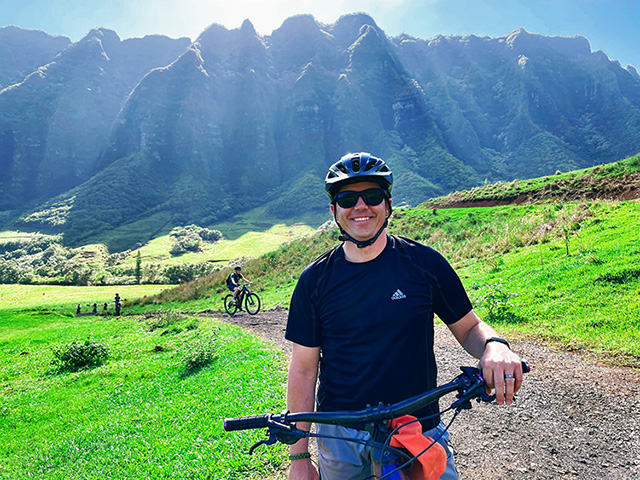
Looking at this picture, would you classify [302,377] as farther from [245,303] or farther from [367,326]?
[245,303]

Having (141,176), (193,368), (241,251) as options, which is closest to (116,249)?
(241,251)

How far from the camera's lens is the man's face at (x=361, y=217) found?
259 cm

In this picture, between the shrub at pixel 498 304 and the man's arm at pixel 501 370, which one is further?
the shrub at pixel 498 304

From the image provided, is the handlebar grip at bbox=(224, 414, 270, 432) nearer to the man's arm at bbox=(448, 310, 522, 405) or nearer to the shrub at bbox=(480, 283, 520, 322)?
the man's arm at bbox=(448, 310, 522, 405)

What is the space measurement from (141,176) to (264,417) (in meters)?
211

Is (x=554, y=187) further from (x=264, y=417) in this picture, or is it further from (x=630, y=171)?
(x=264, y=417)

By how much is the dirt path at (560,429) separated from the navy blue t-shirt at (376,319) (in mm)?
3256

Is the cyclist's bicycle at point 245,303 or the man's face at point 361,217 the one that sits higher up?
the man's face at point 361,217

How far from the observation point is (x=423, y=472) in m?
2.01

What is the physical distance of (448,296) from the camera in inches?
102

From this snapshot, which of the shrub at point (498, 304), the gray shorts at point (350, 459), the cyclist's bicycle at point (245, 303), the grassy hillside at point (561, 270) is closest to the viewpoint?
the gray shorts at point (350, 459)

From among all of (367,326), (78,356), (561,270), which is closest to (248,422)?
(367,326)

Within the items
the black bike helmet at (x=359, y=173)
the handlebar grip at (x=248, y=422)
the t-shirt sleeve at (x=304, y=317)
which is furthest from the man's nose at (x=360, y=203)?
the handlebar grip at (x=248, y=422)

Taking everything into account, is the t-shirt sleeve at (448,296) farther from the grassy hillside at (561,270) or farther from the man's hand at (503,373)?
the grassy hillside at (561,270)
